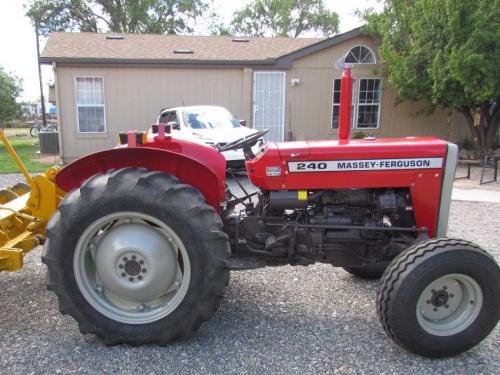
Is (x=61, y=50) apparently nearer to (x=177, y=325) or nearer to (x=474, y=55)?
(x=474, y=55)

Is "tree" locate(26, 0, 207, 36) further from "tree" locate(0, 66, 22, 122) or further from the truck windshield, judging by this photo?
the truck windshield

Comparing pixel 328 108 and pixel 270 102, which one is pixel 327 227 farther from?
pixel 328 108

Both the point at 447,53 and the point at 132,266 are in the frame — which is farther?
the point at 447,53

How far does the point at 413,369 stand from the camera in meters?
2.35

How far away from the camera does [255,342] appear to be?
8.59 feet

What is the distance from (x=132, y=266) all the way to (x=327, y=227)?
50.3 inches

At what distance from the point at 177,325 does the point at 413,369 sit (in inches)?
53.9

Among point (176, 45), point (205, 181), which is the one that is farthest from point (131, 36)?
point (205, 181)

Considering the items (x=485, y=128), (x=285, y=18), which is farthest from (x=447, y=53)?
(x=285, y=18)

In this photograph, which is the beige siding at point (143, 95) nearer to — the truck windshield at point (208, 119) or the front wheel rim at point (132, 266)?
the truck windshield at point (208, 119)

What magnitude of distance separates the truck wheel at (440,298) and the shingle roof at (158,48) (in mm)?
10886

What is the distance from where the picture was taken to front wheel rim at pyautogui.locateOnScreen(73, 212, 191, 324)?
2502 millimetres

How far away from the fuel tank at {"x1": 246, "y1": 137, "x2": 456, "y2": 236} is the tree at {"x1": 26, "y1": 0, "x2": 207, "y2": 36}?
26.7 metres

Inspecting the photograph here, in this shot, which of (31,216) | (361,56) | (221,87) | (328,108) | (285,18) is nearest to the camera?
(31,216)
